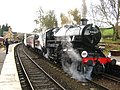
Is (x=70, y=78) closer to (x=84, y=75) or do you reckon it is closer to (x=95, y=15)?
(x=84, y=75)

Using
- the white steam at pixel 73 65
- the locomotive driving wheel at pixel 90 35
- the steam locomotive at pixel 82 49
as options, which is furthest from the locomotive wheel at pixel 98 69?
the locomotive driving wheel at pixel 90 35

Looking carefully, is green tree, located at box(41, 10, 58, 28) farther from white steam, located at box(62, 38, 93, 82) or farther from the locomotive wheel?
the locomotive wheel

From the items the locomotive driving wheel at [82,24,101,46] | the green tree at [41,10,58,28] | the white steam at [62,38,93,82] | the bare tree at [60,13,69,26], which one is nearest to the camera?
the white steam at [62,38,93,82]

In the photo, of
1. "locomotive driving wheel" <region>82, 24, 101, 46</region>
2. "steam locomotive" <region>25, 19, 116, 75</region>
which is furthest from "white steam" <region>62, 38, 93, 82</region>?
"locomotive driving wheel" <region>82, 24, 101, 46</region>

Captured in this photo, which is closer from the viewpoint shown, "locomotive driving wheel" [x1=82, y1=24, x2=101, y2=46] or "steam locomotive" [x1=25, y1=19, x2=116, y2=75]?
"steam locomotive" [x1=25, y1=19, x2=116, y2=75]

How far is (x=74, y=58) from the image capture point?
Answer: 15.1 meters

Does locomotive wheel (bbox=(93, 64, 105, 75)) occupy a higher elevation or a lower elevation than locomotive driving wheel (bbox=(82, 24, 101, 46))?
lower

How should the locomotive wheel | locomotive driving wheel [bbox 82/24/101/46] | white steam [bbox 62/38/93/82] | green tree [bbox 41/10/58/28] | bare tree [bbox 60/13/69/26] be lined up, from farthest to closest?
green tree [bbox 41/10/58/28] < bare tree [bbox 60/13/69/26] < locomotive driving wheel [bbox 82/24/101/46] < white steam [bbox 62/38/93/82] < the locomotive wheel

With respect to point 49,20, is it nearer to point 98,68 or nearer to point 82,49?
point 82,49

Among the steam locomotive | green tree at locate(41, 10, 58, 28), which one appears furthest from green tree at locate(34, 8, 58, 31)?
the steam locomotive

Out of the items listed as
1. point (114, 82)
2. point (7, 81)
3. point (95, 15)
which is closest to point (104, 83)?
point (114, 82)

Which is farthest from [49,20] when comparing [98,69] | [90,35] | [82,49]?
[98,69]

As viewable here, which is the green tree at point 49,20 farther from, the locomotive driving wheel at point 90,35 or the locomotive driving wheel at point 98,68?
the locomotive driving wheel at point 98,68

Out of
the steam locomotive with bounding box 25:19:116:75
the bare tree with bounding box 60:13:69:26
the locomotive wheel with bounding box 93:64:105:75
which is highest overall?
the bare tree with bounding box 60:13:69:26
